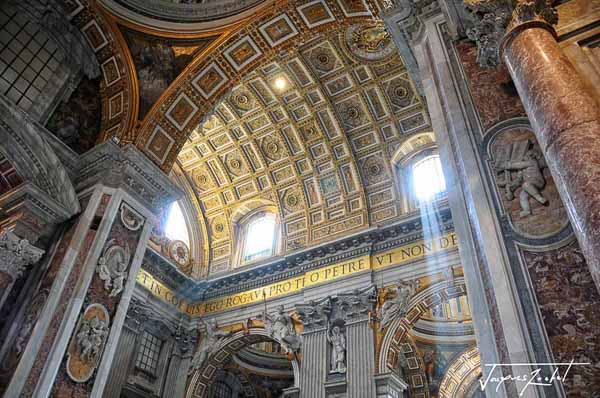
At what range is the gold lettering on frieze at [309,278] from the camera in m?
12.8

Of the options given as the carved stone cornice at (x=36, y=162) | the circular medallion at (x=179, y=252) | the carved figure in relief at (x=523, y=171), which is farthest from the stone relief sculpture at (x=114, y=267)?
the circular medallion at (x=179, y=252)

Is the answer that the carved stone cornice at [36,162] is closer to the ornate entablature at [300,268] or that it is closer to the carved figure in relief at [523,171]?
the ornate entablature at [300,268]

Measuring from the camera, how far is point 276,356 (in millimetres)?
18094

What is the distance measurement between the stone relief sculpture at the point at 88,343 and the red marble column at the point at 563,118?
747cm

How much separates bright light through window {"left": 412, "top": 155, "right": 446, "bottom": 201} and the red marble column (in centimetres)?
989

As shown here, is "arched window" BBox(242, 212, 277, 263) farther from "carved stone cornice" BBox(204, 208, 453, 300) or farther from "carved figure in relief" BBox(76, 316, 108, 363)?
"carved figure in relief" BBox(76, 316, 108, 363)

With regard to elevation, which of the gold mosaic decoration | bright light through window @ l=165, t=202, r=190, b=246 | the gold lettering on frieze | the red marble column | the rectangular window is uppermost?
the gold mosaic decoration

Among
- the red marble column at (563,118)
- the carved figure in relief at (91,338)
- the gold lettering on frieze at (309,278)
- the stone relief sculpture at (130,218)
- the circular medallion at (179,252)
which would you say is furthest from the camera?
the circular medallion at (179,252)

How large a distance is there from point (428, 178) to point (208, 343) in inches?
334

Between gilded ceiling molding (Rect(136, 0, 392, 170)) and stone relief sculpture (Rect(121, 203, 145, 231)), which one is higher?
gilded ceiling molding (Rect(136, 0, 392, 170))

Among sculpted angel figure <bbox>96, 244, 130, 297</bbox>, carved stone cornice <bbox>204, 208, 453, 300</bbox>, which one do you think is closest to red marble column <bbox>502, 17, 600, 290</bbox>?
sculpted angel figure <bbox>96, 244, 130, 297</bbox>

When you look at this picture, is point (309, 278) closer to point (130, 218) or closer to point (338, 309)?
point (338, 309)

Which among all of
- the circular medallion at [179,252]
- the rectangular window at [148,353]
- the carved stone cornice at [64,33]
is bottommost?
the rectangular window at [148,353]

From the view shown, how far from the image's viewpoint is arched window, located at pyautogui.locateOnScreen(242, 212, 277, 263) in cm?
1677
